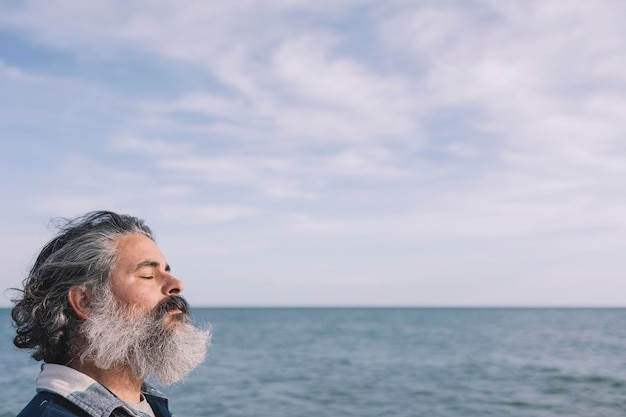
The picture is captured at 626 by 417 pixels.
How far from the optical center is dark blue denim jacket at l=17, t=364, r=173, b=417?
2.31 meters

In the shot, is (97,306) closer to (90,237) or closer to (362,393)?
(90,237)

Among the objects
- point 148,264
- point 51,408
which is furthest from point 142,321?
point 51,408

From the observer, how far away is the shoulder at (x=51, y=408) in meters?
2.28

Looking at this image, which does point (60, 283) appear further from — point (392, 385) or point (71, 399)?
point (392, 385)

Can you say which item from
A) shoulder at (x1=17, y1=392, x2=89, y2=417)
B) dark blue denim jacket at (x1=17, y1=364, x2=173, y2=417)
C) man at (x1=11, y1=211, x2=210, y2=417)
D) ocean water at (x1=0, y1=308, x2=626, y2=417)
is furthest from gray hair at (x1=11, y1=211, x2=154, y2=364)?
ocean water at (x1=0, y1=308, x2=626, y2=417)

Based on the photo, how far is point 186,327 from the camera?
2912 millimetres

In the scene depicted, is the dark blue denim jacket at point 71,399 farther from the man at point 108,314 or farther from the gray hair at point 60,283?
the gray hair at point 60,283

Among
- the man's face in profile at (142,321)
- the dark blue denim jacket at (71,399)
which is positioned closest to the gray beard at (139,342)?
the man's face in profile at (142,321)

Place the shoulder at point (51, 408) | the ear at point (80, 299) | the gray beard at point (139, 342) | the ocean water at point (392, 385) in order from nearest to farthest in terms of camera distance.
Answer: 1. the shoulder at point (51, 408)
2. the gray beard at point (139, 342)
3. the ear at point (80, 299)
4. the ocean water at point (392, 385)

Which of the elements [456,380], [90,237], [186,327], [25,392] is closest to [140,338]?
[186,327]

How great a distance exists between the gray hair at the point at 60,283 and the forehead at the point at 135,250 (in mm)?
30

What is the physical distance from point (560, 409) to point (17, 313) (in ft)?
54.3

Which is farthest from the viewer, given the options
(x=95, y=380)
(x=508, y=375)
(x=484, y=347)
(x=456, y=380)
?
(x=484, y=347)

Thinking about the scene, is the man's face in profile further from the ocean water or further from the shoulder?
the ocean water
